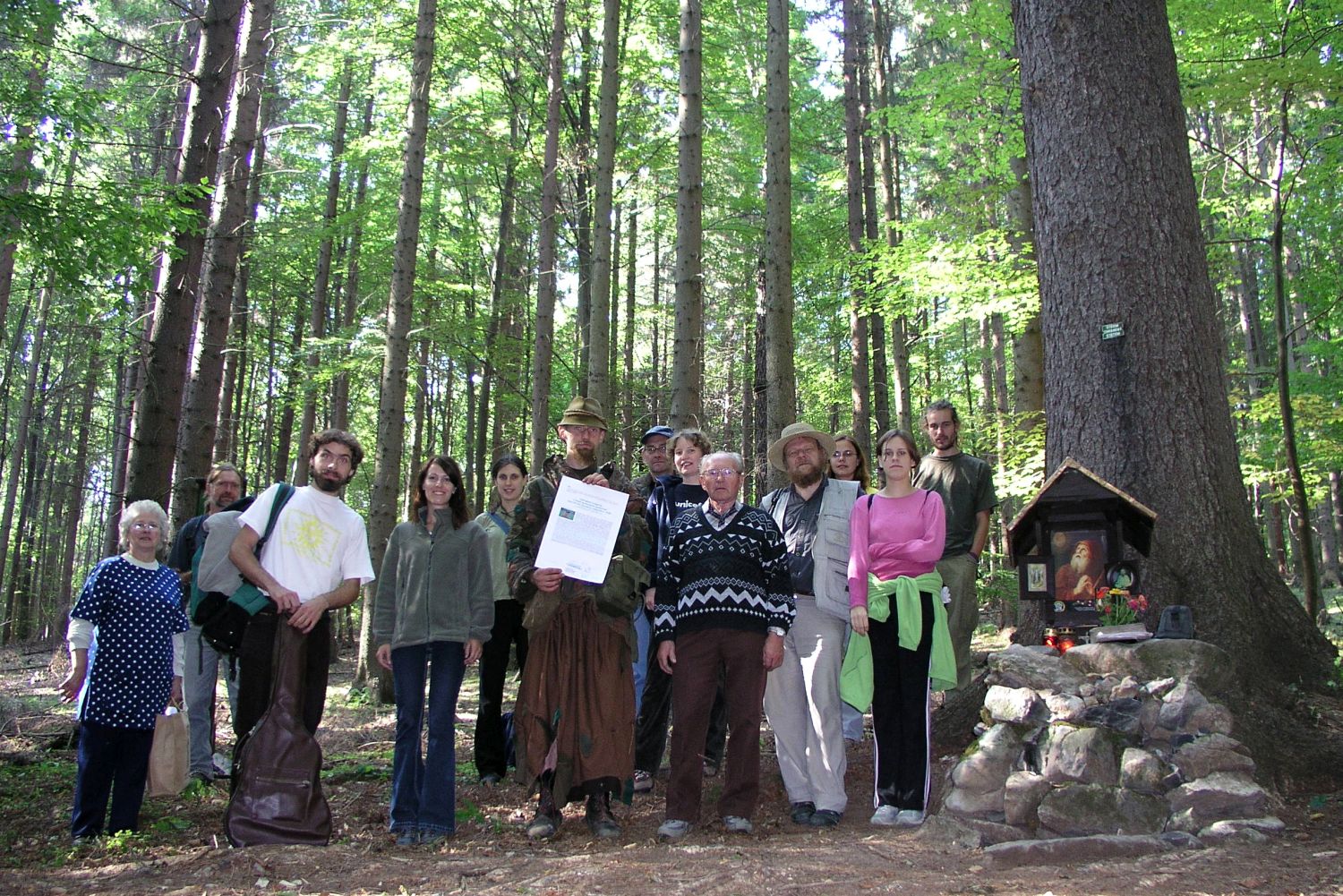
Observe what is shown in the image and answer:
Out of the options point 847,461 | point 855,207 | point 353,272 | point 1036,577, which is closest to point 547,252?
point 855,207

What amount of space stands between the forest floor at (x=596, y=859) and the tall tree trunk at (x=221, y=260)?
9.66 ft

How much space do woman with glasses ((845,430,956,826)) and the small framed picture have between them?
540 millimetres

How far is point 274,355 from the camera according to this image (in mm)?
21375

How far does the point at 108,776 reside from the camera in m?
4.62

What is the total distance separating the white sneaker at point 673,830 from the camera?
4.41 metres

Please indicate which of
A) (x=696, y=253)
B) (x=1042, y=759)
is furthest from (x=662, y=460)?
(x=696, y=253)

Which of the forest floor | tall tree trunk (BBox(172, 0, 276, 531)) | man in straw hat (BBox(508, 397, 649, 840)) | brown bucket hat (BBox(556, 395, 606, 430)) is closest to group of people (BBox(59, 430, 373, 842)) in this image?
the forest floor

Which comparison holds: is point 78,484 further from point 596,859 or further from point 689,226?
point 596,859

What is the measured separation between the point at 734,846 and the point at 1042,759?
1.50m

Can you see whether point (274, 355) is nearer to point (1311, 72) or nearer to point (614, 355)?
point (614, 355)

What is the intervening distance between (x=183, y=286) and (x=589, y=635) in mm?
5122

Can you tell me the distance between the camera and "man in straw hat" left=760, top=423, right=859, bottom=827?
4801 millimetres

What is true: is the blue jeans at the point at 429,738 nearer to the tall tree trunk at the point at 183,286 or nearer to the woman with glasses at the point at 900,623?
the woman with glasses at the point at 900,623

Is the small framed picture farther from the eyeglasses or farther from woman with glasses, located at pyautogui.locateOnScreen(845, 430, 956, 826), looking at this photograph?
the eyeglasses
